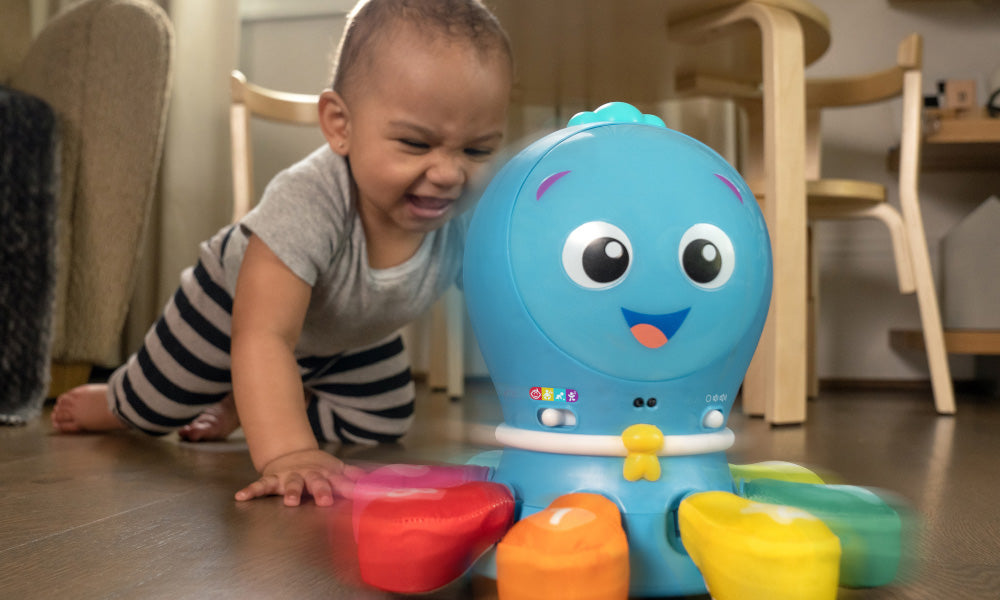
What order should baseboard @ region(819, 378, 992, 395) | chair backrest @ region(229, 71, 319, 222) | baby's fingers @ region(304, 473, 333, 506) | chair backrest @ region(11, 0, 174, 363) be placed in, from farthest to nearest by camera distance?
baseboard @ region(819, 378, 992, 395), chair backrest @ region(229, 71, 319, 222), chair backrest @ region(11, 0, 174, 363), baby's fingers @ region(304, 473, 333, 506)

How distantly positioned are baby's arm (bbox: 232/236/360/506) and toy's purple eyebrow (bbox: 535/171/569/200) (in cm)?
31

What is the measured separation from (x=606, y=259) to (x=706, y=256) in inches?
2.2

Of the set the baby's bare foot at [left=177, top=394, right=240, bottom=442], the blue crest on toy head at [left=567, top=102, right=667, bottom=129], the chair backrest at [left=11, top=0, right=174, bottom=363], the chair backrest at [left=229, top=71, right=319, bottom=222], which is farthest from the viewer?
the chair backrest at [left=229, top=71, right=319, bottom=222]

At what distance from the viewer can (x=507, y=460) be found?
51cm

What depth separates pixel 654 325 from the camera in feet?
1.48

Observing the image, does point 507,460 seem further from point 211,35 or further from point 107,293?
point 211,35

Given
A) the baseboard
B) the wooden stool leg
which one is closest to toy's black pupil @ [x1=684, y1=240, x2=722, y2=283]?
the wooden stool leg

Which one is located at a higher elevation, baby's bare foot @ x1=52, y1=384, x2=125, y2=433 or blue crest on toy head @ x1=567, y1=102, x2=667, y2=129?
blue crest on toy head @ x1=567, y1=102, x2=667, y2=129

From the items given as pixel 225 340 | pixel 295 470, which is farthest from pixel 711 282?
pixel 225 340

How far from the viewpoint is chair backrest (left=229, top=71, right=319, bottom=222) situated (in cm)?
154

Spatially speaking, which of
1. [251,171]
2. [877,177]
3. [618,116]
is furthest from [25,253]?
[877,177]

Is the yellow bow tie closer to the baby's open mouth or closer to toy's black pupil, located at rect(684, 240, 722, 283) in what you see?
toy's black pupil, located at rect(684, 240, 722, 283)

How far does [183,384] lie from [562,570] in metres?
0.76

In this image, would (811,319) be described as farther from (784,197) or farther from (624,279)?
(624,279)
